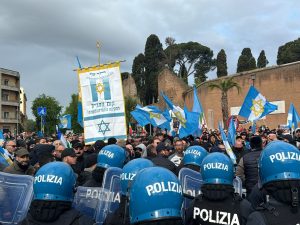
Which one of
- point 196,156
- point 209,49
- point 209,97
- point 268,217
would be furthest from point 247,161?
point 209,49

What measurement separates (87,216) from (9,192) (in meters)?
0.67

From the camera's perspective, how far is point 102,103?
805cm

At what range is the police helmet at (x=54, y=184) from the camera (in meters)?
2.77

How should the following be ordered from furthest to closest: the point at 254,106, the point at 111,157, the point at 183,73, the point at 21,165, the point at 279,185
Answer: the point at 183,73
the point at 254,106
the point at 21,165
the point at 111,157
the point at 279,185

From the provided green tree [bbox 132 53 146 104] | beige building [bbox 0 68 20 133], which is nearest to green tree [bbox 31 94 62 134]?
beige building [bbox 0 68 20 133]

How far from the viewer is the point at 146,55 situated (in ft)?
227

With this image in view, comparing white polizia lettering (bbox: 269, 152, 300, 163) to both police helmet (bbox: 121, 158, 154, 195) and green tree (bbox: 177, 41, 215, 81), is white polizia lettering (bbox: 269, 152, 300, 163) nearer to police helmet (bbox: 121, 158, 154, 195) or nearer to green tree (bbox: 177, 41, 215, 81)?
police helmet (bbox: 121, 158, 154, 195)

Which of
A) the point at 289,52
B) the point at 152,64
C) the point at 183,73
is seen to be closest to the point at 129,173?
the point at 289,52

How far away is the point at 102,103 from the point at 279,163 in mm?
5769

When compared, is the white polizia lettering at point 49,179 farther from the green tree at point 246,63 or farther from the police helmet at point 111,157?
the green tree at point 246,63

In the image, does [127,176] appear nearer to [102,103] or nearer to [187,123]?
[102,103]

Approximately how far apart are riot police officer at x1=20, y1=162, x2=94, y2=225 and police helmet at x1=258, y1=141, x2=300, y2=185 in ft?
4.34

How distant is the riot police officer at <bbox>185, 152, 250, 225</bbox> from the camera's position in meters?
3.11

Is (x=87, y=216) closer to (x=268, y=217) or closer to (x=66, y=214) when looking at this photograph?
(x=66, y=214)
